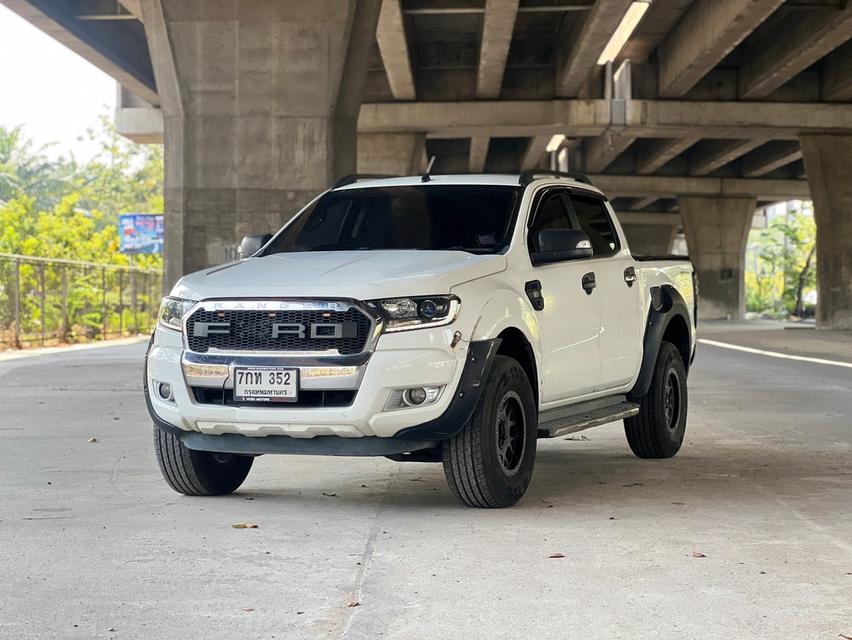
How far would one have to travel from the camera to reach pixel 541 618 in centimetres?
548

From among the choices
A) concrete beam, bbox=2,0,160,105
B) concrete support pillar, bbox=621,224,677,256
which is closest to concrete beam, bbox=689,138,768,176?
concrete beam, bbox=2,0,160,105

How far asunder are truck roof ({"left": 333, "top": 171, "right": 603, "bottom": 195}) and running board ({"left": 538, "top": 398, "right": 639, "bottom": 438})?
59.4 inches

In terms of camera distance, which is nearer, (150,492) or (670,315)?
(150,492)

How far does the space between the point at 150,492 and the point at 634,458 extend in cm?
371

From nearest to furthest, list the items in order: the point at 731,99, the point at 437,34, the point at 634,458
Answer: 1. the point at 634,458
2. the point at 437,34
3. the point at 731,99

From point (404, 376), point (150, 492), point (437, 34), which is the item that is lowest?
point (150, 492)

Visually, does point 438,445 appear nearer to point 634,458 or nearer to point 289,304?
point 289,304

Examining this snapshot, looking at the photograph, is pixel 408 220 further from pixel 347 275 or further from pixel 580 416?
pixel 580 416

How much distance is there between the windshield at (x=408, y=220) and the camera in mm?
9055

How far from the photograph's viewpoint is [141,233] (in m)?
88.9

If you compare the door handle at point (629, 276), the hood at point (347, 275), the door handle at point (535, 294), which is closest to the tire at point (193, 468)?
the hood at point (347, 275)

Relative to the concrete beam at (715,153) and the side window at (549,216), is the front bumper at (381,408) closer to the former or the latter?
the side window at (549,216)

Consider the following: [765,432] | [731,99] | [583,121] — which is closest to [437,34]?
[583,121]

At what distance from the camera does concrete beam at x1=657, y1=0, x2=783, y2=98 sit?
29.6m
